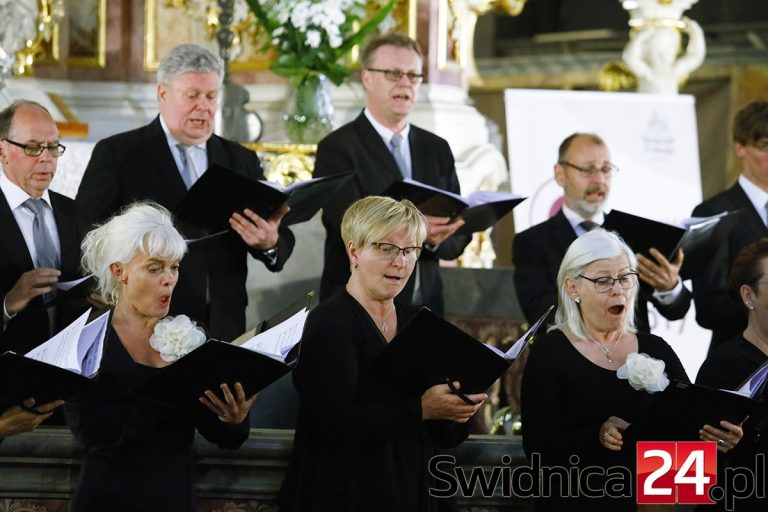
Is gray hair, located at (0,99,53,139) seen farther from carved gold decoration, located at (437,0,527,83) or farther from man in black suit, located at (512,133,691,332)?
carved gold decoration, located at (437,0,527,83)

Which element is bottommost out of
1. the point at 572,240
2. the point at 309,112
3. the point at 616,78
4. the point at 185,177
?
the point at 572,240

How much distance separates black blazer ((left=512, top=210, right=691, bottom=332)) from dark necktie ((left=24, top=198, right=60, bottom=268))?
5.22ft

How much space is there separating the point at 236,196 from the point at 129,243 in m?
0.85

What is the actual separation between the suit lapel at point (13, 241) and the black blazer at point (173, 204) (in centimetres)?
26

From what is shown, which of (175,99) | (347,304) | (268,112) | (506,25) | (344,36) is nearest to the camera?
(347,304)

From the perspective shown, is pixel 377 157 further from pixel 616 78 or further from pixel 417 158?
pixel 616 78

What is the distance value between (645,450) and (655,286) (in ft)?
3.90

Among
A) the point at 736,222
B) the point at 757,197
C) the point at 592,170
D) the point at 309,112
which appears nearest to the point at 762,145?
the point at 757,197

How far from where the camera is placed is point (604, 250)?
4.37 metres

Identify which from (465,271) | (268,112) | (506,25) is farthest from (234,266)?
(506,25)

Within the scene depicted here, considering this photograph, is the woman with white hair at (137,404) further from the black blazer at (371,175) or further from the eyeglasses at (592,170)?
the eyeglasses at (592,170)

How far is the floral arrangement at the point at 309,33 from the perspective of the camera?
6723 mm

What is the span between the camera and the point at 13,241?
477 centimetres

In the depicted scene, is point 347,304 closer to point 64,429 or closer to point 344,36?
point 64,429
